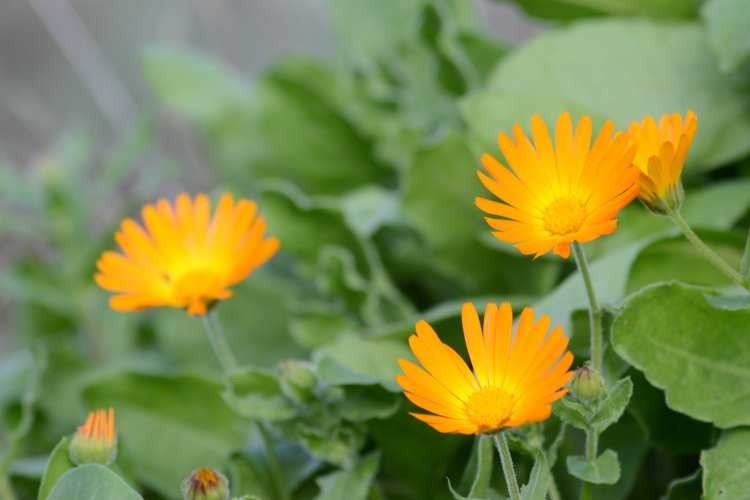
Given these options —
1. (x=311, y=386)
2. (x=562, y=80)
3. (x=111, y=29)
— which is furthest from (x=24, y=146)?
(x=311, y=386)

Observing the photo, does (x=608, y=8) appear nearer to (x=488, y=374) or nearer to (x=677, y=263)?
(x=677, y=263)

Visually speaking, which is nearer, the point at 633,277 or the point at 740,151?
the point at 633,277

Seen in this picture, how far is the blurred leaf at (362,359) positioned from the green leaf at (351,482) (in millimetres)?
45

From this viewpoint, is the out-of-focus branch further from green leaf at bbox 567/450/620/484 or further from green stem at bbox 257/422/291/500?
green leaf at bbox 567/450/620/484

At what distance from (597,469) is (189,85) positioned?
2.54 ft

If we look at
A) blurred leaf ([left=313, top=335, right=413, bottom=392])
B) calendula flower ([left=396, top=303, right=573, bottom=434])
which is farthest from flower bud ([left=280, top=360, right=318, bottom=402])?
calendula flower ([left=396, top=303, right=573, bottom=434])

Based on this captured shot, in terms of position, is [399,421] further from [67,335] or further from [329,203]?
[67,335]

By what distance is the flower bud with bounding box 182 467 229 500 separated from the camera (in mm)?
432

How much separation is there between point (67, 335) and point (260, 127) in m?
0.30

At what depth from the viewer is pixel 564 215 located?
402 millimetres

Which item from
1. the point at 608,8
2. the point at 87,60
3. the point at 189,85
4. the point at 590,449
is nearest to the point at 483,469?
the point at 590,449

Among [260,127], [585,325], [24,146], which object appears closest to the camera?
[585,325]

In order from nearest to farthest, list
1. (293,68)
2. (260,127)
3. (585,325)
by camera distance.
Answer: (585,325) < (260,127) < (293,68)

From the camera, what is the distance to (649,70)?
718 millimetres
